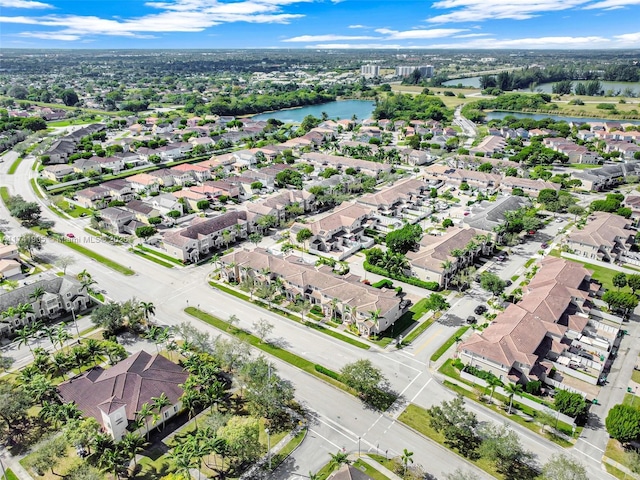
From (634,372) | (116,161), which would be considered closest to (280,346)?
(634,372)

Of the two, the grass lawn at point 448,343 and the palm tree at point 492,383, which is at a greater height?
the palm tree at point 492,383

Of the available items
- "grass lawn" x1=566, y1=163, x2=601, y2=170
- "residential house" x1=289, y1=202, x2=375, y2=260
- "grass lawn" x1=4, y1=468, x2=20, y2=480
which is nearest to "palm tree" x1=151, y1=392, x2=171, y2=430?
"grass lawn" x1=4, y1=468, x2=20, y2=480

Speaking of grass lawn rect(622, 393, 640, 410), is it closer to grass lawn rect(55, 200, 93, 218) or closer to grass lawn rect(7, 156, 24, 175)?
grass lawn rect(55, 200, 93, 218)

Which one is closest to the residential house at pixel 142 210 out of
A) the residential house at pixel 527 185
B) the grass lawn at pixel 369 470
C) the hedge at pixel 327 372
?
the hedge at pixel 327 372

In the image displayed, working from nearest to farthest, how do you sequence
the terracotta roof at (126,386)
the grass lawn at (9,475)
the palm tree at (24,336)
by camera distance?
the grass lawn at (9,475) < the terracotta roof at (126,386) < the palm tree at (24,336)

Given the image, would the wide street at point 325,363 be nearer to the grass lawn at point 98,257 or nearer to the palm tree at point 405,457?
the grass lawn at point 98,257

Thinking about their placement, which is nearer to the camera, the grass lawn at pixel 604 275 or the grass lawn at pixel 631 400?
the grass lawn at pixel 631 400

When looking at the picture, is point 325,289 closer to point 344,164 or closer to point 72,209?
point 72,209
